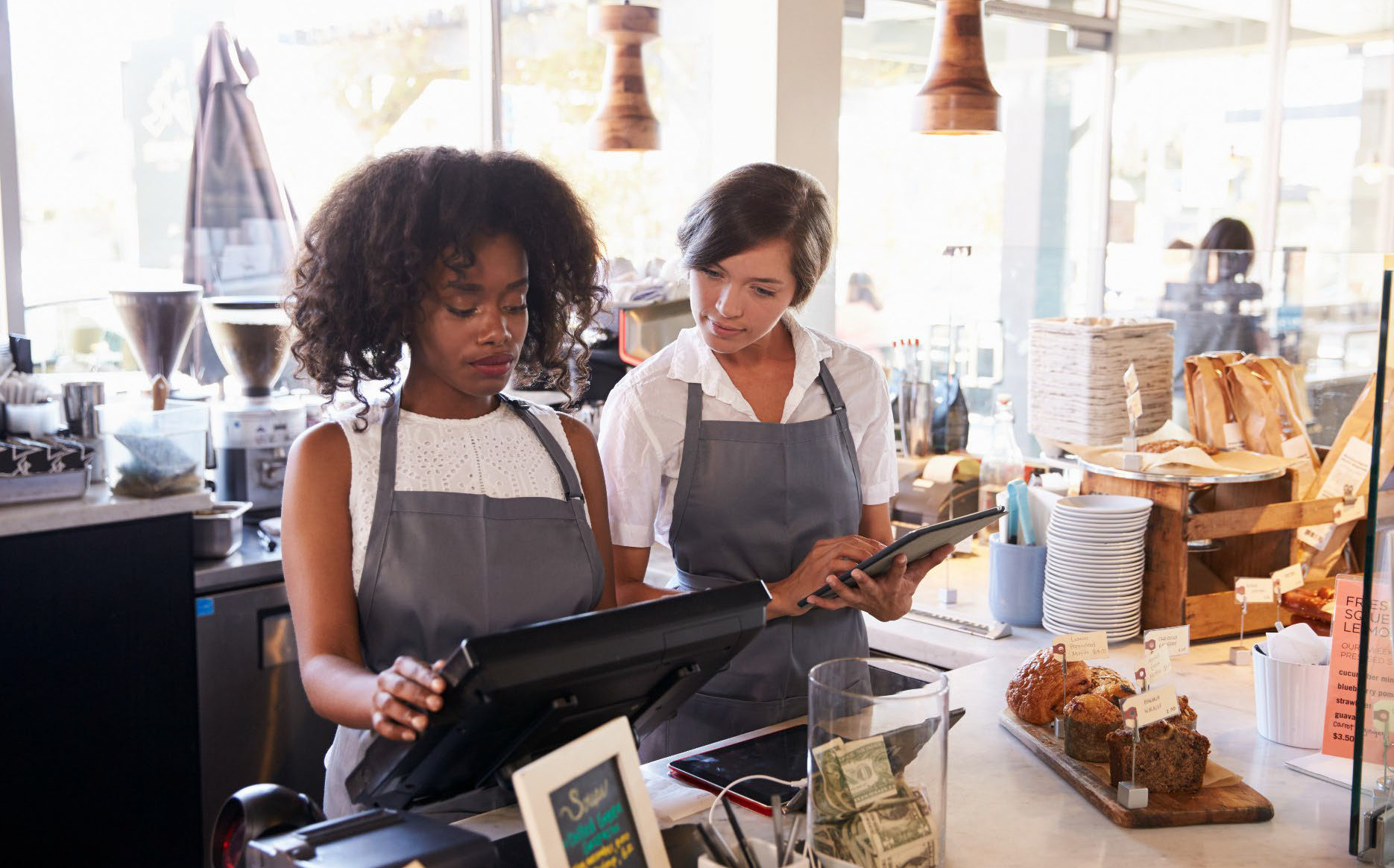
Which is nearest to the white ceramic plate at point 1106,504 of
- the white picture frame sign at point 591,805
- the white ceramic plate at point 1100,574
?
the white ceramic plate at point 1100,574

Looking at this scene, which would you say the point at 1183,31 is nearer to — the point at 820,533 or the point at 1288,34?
the point at 1288,34

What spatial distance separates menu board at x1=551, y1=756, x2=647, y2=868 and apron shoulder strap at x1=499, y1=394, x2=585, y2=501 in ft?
2.17

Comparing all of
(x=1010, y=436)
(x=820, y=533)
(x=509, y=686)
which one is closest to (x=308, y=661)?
(x=509, y=686)

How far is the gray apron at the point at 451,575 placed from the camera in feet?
5.10

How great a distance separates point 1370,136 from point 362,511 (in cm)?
591

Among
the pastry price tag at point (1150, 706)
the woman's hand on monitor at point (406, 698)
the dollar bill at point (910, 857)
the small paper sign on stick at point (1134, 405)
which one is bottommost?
the dollar bill at point (910, 857)

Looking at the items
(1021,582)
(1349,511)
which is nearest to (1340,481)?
(1349,511)

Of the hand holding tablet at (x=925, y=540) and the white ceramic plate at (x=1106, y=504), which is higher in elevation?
the hand holding tablet at (x=925, y=540)

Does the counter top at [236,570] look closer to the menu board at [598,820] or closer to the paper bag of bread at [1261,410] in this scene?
the menu board at [598,820]

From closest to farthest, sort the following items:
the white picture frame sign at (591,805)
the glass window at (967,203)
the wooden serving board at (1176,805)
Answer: the white picture frame sign at (591,805) < the wooden serving board at (1176,805) < the glass window at (967,203)

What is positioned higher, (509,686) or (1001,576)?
(509,686)

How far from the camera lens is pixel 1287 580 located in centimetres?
234

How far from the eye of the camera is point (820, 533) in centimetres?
204

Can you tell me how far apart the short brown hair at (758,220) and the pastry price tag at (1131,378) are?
984mm
